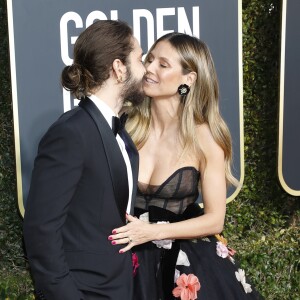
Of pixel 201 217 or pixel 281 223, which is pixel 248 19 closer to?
pixel 281 223

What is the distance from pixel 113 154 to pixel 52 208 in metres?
0.27

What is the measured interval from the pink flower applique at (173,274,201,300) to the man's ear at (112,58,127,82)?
94 centimetres

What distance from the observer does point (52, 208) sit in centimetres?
207

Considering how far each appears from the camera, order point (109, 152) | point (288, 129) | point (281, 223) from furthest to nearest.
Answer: point (281, 223), point (288, 129), point (109, 152)

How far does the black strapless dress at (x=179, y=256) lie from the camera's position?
9.54 ft

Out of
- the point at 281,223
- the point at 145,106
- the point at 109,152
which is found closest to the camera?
the point at 109,152

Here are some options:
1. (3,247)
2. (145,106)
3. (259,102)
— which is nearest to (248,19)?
(259,102)

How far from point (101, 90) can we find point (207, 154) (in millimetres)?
774

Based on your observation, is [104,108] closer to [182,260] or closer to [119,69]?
[119,69]

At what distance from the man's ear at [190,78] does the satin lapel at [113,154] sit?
0.90 metres

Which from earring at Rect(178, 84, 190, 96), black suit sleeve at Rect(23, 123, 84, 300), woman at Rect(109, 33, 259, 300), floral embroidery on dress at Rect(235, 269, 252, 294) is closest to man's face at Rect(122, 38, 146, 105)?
black suit sleeve at Rect(23, 123, 84, 300)

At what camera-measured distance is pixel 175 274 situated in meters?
2.91

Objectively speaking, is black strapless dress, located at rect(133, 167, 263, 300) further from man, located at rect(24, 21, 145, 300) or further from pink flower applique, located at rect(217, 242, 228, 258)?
man, located at rect(24, 21, 145, 300)

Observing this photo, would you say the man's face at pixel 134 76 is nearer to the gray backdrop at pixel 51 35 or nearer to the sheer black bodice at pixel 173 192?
the sheer black bodice at pixel 173 192
